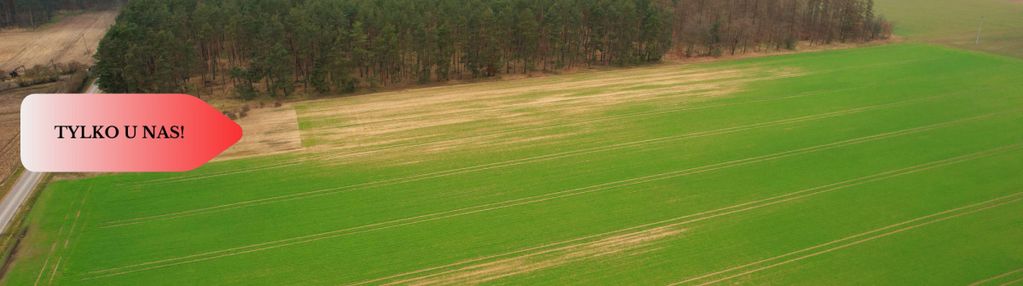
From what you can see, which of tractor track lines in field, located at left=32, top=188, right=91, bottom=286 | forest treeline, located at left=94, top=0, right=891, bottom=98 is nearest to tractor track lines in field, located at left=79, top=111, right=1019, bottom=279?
tractor track lines in field, located at left=32, top=188, right=91, bottom=286

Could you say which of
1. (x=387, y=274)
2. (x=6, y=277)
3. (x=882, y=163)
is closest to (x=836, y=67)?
(x=882, y=163)

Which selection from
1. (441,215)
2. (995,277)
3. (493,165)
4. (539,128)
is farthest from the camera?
(539,128)

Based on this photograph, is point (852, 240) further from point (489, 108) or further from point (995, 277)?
point (489, 108)

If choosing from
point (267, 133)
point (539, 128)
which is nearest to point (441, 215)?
point (539, 128)

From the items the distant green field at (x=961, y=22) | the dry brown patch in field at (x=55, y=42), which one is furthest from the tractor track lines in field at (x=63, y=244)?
the distant green field at (x=961, y=22)

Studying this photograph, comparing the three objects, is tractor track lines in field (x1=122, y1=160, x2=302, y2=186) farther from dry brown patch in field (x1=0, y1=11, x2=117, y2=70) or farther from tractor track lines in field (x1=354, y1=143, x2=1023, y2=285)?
dry brown patch in field (x1=0, y1=11, x2=117, y2=70)

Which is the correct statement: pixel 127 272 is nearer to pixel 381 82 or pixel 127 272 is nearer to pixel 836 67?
pixel 381 82
